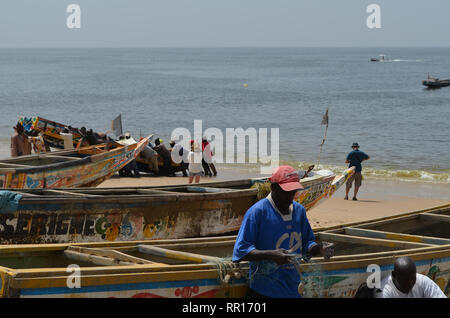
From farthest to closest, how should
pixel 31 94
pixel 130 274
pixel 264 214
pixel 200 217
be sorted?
pixel 31 94 → pixel 200 217 → pixel 130 274 → pixel 264 214

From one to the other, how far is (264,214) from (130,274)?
1336 millimetres

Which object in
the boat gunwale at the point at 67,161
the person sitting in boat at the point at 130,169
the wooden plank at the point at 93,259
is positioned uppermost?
the boat gunwale at the point at 67,161

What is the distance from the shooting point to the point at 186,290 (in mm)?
5445

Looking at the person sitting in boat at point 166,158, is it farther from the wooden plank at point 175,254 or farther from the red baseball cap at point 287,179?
the red baseball cap at point 287,179

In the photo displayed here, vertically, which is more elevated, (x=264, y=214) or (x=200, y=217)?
(x=264, y=214)

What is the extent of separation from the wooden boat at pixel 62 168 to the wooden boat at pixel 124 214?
1.96 m

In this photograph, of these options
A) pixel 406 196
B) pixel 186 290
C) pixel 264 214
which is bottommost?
pixel 406 196

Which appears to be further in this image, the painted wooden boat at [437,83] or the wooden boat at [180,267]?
the painted wooden boat at [437,83]

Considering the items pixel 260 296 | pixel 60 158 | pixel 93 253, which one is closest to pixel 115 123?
pixel 60 158

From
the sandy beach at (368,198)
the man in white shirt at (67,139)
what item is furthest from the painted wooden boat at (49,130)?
the sandy beach at (368,198)

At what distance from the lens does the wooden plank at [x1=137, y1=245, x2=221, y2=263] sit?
5.73 meters

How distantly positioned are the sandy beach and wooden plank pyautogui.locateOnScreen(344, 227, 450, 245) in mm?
5377

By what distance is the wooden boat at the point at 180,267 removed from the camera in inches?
201
